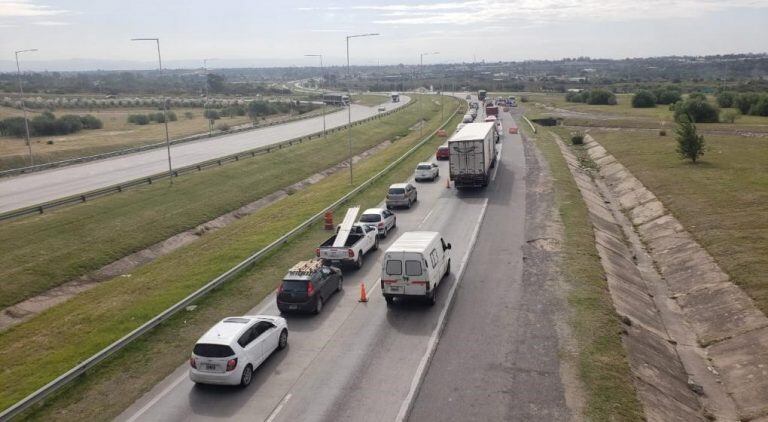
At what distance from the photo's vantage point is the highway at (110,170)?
50.0 meters

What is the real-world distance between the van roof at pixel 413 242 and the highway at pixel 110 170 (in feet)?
115

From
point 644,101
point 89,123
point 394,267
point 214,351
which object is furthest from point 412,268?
point 644,101

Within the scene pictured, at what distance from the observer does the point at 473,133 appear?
153 ft

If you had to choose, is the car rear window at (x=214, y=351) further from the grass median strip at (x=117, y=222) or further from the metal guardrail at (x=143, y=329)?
the grass median strip at (x=117, y=222)

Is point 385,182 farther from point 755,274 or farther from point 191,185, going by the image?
point 755,274

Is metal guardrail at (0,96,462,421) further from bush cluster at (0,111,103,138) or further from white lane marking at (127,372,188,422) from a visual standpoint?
bush cluster at (0,111,103,138)

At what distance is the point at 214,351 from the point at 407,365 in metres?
5.65

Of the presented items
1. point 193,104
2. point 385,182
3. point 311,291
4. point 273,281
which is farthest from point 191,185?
point 193,104

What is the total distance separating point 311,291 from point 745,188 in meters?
35.4

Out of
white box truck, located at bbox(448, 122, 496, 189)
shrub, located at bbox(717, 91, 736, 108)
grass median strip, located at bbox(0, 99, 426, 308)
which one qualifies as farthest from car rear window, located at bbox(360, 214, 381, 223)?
shrub, located at bbox(717, 91, 736, 108)

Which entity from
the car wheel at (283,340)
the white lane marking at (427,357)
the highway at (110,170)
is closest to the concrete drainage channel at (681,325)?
the white lane marking at (427,357)

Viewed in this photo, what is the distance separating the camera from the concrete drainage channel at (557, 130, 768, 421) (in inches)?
714

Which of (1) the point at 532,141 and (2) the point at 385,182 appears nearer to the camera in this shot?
(2) the point at 385,182

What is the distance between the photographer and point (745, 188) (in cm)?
4319
